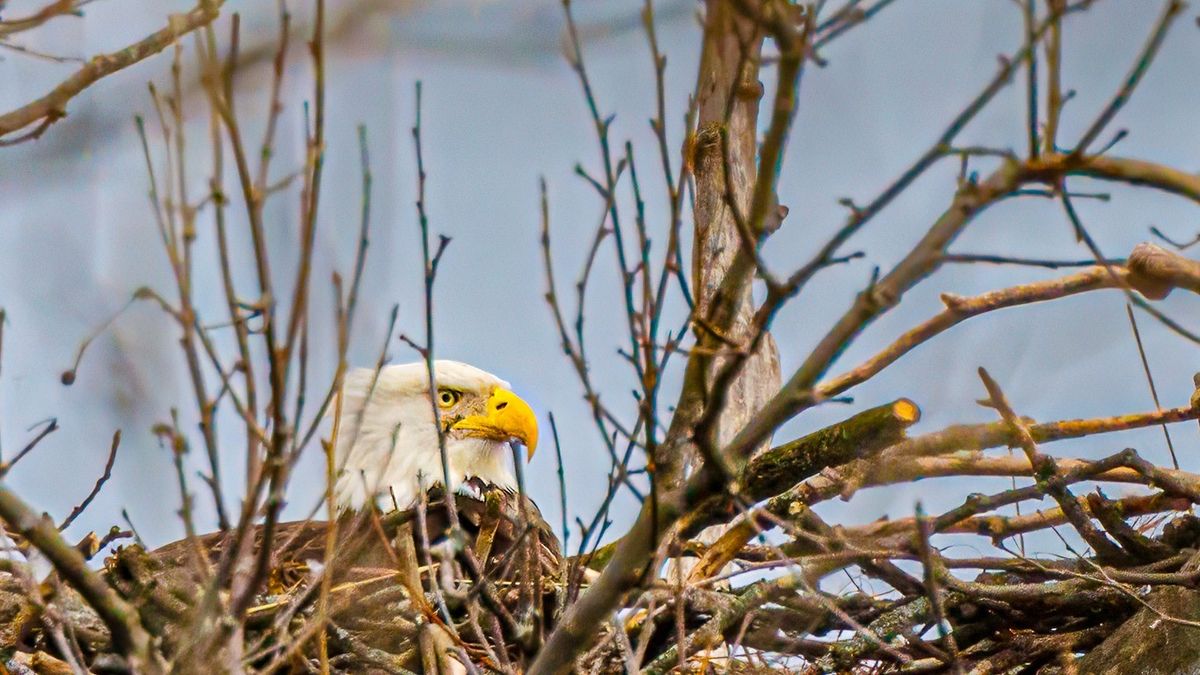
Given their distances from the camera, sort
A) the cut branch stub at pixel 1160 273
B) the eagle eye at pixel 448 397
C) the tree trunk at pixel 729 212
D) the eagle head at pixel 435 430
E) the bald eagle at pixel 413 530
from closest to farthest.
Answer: the cut branch stub at pixel 1160 273
the bald eagle at pixel 413 530
the tree trunk at pixel 729 212
the eagle head at pixel 435 430
the eagle eye at pixel 448 397

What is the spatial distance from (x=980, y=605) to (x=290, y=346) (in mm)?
2513

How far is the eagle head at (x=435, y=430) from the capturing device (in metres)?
5.66

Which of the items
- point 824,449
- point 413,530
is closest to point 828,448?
point 824,449

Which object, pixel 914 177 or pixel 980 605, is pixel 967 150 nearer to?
pixel 914 177

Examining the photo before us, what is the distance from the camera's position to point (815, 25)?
2168 mm

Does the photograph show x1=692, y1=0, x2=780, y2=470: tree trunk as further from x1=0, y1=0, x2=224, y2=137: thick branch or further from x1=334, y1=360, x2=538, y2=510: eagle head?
x1=0, y1=0, x2=224, y2=137: thick branch

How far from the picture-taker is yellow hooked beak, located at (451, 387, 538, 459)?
567cm

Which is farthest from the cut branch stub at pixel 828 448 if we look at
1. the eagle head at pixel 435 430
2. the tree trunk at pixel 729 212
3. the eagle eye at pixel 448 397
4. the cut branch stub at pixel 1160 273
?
the eagle eye at pixel 448 397

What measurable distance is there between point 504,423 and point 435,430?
0.32m

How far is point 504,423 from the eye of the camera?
224 inches

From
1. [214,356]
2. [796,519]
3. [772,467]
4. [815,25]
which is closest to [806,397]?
[815,25]

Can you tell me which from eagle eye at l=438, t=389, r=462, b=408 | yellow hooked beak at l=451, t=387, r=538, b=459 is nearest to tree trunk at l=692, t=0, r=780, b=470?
yellow hooked beak at l=451, t=387, r=538, b=459

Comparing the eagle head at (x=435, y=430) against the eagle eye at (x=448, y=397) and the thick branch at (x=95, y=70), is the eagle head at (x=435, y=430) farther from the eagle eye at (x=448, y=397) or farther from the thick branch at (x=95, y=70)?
the thick branch at (x=95, y=70)

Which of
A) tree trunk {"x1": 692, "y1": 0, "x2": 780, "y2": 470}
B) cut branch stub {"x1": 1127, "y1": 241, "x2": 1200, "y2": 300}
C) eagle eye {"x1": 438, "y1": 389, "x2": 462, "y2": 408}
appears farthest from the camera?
eagle eye {"x1": 438, "y1": 389, "x2": 462, "y2": 408}
